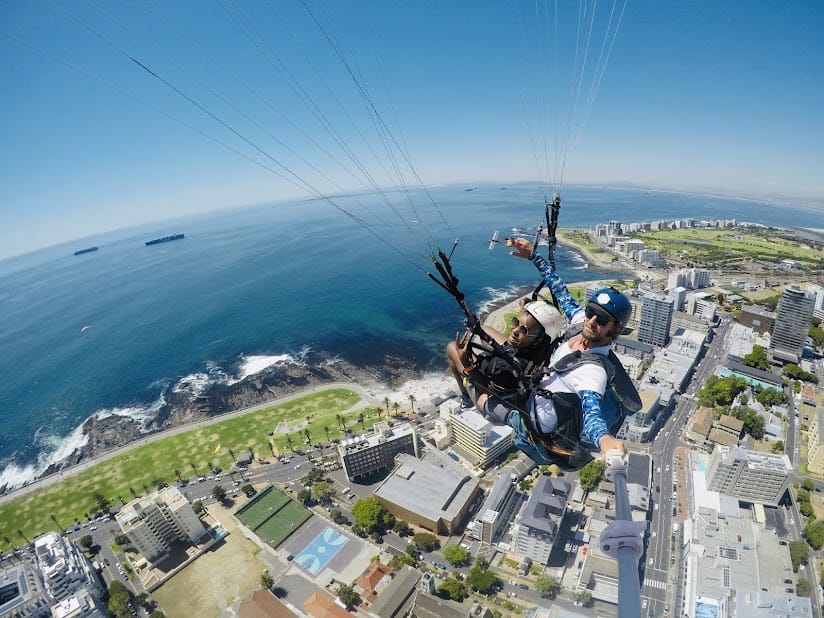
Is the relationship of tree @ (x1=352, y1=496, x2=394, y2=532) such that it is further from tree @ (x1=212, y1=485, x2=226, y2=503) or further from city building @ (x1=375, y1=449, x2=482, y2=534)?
tree @ (x1=212, y1=485, x2=226, y2=503)

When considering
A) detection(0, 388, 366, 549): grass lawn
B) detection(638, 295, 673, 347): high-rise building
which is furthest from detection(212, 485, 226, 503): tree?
detection(638, 295, 673, 347): high-rise building

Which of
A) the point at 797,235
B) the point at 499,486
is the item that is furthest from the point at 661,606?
the point at 797,235

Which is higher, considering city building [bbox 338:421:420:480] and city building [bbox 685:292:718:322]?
city building [bbox 685:292:718:322]

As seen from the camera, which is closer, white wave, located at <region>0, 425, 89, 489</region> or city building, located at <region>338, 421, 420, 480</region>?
city building, located at <region>338, 421, 420, 480</region>

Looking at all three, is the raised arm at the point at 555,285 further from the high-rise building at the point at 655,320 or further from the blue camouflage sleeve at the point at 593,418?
the high-rise building at the point at 655,320

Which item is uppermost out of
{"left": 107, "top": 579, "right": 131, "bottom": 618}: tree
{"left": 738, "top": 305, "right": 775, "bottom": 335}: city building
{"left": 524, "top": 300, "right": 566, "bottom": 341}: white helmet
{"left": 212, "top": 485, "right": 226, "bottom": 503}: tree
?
{"left": 524, "top": 300, "right": 566, "bottom": 341}: white helmet

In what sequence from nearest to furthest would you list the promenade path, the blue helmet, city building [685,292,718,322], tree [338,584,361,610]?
1. the blue helmet
2. tree [338,584,361,610]
3. the promenade path
4. city building [685,292,718,322]

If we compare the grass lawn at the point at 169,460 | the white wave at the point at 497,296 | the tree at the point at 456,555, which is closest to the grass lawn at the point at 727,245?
the white wave at the point at 497,296

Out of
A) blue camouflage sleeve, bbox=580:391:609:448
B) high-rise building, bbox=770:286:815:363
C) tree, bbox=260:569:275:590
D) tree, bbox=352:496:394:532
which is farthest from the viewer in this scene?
high-rise building, bbox=770:286:815:363
